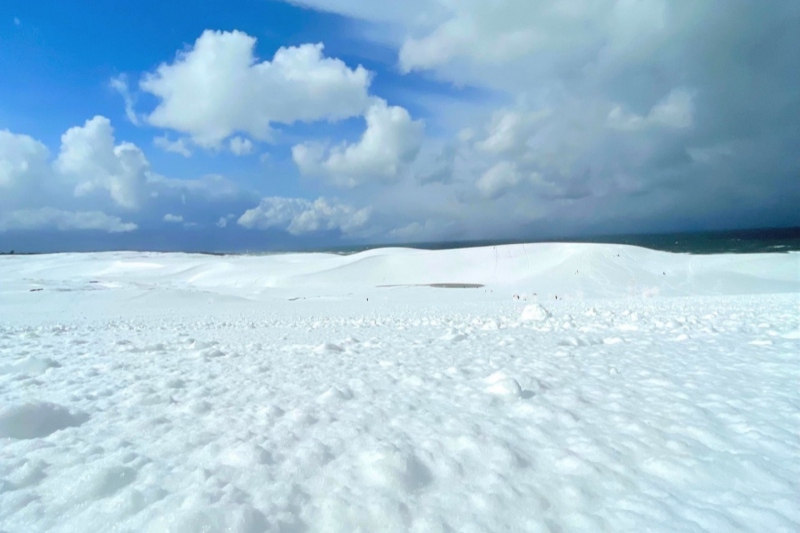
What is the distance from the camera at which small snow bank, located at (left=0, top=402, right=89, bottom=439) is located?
2803mm

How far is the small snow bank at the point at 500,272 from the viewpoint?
20.5 metres

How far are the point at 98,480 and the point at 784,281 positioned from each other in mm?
27547

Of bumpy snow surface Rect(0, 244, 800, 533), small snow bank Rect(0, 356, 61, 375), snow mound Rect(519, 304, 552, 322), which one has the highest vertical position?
small snow bank Rect(0, 356, 61, 375)

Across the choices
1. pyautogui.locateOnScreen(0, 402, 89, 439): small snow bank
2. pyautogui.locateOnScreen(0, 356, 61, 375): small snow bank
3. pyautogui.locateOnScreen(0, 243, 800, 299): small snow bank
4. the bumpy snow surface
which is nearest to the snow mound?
the bumpy snow surface

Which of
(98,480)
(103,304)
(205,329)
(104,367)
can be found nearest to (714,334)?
(98,480)

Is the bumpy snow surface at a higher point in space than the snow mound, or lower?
higher

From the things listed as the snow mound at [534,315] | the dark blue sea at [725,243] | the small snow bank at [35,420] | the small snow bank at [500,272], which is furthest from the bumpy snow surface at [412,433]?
the dark blue sea at [725,243]

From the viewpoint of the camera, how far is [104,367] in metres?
4.73

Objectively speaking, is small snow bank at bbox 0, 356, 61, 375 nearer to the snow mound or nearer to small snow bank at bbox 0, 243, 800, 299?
the snow mound

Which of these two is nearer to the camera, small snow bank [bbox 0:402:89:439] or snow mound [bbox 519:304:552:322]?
small snow bank [bbox 0:402:89:439]

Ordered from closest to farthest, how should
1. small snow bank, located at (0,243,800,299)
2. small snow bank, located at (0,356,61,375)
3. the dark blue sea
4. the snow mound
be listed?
small snow bank, located at (0,356,61,375) < the snow mound < small snow bank, located at (0,243,800,299) < the dark blue sea

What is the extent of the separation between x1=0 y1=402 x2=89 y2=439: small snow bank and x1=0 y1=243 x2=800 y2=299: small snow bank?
60.8ft

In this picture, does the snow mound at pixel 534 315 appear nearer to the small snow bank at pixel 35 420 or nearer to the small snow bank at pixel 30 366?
the small snow bank at pixel 35 420

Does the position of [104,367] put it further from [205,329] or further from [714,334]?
[714,334]
